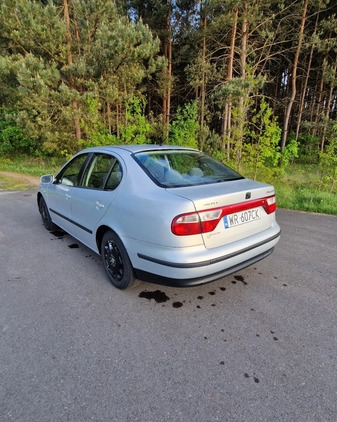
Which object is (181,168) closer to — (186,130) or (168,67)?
(186,130)

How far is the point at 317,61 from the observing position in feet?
61.5

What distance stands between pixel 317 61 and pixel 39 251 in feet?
74.8

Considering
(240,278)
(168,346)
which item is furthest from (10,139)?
(168,346)

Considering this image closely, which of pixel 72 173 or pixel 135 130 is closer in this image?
pixel 72 173

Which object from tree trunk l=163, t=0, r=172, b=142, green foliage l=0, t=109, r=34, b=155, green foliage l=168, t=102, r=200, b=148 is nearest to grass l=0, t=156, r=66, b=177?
green foliage l=0, t=109, r=34, b=155

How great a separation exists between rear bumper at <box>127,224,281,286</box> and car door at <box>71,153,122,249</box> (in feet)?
2.59

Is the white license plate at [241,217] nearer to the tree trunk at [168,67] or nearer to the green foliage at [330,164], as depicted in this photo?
the green foliage at [330,164]

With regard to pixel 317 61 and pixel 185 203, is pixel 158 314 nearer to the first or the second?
pixel 185 203

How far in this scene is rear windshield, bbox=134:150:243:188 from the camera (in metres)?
2.58

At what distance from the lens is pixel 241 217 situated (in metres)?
2.44

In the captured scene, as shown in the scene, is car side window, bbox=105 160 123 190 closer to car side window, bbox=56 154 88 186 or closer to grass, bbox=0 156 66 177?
car side window, bbox=56 154 88 186

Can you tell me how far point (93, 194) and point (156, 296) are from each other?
1.38 metres

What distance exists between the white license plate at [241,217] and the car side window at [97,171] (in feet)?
4.82

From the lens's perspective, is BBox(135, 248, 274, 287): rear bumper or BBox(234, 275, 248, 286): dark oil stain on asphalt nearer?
BBox(135, 248, 274, 287): rear bumper
